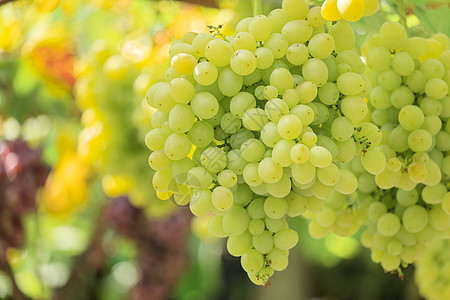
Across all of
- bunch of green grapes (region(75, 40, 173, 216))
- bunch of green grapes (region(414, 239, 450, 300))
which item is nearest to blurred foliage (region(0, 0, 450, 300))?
bunch of green grapes (region(75, 40, 173, 216))

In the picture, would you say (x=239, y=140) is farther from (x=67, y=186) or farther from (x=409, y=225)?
(x=67, y=186)

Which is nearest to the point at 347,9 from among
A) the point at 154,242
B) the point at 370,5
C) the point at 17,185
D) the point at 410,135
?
the point at 370,5

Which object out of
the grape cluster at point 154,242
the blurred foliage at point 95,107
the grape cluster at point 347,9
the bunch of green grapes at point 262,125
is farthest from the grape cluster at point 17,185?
the grape cluster at point 347,9

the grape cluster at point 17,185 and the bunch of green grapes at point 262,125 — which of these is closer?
the bunch of green grapes at point 262,125

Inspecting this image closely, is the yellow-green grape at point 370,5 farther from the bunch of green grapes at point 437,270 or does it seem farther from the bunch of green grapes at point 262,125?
the bunch of green grapes at point 437,270

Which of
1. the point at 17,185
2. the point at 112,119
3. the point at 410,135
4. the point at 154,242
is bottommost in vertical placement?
the point at 154,242

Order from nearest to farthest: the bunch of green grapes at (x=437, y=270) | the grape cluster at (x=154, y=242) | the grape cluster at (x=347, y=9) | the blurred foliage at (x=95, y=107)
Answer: the grape cluster at (x=347, y=9), the bunch of green grapes at (x=437, y=270), the blurred foliage at (x=95, y=107), the grape cluster at (x=154, y=242)

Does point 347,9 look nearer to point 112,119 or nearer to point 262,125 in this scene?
point 262,125
